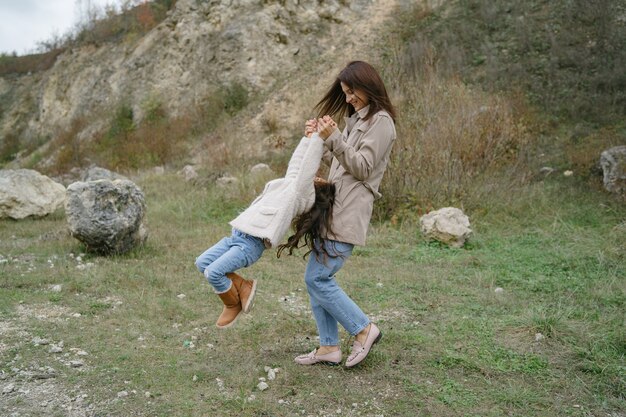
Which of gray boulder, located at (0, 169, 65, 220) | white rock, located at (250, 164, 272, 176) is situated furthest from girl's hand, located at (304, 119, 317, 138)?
gray boulder, located at (0, 169, 65, 220)

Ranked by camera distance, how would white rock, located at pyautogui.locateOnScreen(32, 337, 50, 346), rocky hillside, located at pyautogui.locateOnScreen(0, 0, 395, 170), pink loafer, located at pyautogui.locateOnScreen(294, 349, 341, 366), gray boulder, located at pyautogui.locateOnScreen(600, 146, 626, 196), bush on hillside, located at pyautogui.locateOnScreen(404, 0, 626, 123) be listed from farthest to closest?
rocky hillside, located at pyautogui.locateOnScreen(0, 0, 395, 170)
bush on hillside, located at pyautogui.locateOnScreen(404, 0, 626, 123)
gray boulder, located at pyautogui.locateOnScreen(600, 146, 626, 196)
white rock, located at pyautogui.locateOnScreen(32, 337, 50, 346)
pink loafer, located at pyautogui.locateOnScreen(294, 349, 341, 366)

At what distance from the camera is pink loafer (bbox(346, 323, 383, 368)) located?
3.80 meters

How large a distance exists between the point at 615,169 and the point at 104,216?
23.3 ft

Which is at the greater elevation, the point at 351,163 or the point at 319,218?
the point at 351,163

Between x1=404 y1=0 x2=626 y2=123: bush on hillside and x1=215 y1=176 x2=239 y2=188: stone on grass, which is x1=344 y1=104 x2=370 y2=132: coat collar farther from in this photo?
x1=404 y1=0 x2=626 y2=123: bush on hillside

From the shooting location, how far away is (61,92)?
75.8 feet

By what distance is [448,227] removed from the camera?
7285 millimetres

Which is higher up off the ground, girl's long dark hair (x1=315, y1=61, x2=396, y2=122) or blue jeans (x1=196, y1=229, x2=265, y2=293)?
girl's long dark hair (x1=315, y1=61, x2=396, y2=122)

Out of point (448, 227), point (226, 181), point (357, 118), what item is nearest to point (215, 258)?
point (357, 118)

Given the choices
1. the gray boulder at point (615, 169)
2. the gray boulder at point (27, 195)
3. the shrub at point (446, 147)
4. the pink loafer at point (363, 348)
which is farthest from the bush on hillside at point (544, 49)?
the pink loafer at point (363, 348)

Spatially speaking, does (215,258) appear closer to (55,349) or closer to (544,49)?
(55,349)

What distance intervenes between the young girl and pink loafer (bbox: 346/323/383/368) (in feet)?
2.66

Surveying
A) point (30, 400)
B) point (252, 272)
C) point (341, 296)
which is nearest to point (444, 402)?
point (341, 296)

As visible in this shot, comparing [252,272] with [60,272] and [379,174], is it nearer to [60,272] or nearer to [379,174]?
[60,272]
